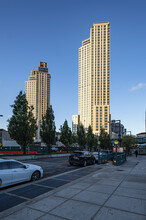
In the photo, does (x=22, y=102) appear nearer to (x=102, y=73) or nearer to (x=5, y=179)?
(x=5, y=179)

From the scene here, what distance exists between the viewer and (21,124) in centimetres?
2581

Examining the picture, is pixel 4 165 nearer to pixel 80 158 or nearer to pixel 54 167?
pixel 54 167

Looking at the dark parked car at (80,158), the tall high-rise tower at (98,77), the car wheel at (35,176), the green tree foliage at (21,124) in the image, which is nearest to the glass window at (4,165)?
the car wheel at (35,176)

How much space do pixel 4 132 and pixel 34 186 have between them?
71.3 m

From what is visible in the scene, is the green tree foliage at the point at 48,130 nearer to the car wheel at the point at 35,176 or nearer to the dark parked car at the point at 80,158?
the dark parked car at the point at 80,158

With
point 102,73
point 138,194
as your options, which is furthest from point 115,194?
point 102,73

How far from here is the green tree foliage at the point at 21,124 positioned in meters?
25.7

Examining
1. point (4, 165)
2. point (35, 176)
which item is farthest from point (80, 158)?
point (4, 165)

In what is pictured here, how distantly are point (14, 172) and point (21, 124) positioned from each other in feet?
57.0

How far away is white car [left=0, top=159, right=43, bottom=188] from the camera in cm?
855

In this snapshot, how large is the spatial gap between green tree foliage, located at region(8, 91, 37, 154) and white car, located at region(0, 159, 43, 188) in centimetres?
1599

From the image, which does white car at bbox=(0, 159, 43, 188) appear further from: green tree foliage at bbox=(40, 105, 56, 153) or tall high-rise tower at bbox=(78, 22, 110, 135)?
tall high-rise tower at bbox=(78, 22, 110, 135)

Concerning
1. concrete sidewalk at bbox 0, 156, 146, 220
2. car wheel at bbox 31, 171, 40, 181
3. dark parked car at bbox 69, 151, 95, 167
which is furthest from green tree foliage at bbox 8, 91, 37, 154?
concrete sidewalk at bbox 0, 156, 146, 220

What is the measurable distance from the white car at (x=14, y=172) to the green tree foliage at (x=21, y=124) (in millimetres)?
15986
